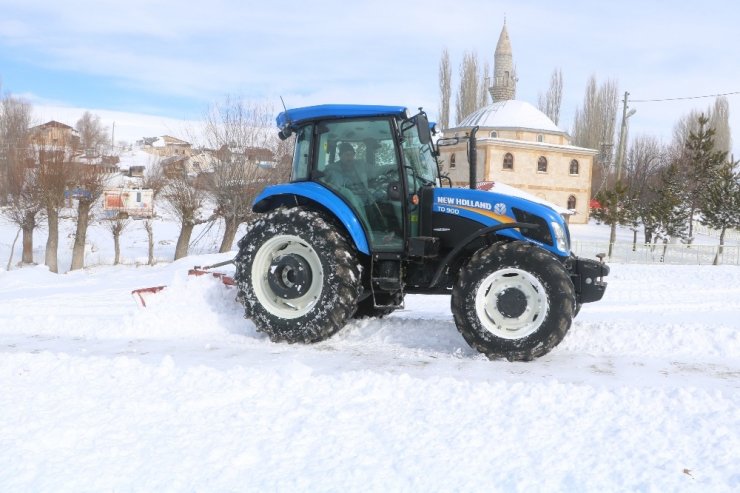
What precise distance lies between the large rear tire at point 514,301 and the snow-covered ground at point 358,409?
20 cm

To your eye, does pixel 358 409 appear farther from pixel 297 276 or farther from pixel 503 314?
pixel 297 276

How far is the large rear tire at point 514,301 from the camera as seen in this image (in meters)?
5.08

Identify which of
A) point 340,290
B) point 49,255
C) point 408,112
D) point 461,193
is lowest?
point 49,255

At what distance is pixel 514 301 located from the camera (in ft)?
17.2

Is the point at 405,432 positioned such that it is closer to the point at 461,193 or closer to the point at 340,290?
the point at 340,290

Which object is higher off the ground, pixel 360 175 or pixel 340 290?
pixel 360 175

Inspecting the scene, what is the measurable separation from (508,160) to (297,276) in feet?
134

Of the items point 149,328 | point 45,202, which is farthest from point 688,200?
point 149,328

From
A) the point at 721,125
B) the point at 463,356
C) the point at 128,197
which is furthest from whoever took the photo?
the point at 721,125

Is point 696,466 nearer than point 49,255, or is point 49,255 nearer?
point 696,466

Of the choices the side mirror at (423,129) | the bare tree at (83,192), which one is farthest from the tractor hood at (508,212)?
the bare tree at (83,192)

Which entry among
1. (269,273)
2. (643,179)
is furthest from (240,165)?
(643,179)

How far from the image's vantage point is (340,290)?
5.66 metres

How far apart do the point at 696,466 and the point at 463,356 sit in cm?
245
